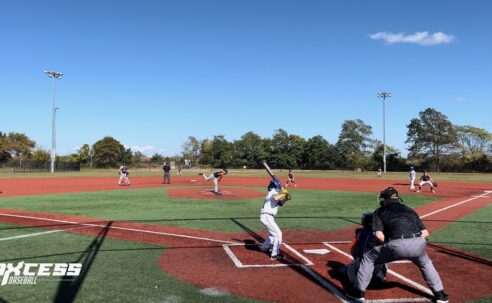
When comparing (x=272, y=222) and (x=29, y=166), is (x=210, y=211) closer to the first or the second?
(x=272, y=222)

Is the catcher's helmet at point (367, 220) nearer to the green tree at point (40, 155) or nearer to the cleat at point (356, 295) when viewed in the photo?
the cleat at point (356, 295)

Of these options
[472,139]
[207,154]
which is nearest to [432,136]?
[472,139]

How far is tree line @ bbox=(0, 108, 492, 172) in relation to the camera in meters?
87.2

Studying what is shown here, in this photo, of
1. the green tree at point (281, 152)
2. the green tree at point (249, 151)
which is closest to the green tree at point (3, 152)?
the green tree at point (249, 151)

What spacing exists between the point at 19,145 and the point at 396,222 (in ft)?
337

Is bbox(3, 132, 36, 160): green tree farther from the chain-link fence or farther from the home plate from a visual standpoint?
the home plate

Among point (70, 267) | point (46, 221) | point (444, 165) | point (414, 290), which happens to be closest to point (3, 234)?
point (46, 221)

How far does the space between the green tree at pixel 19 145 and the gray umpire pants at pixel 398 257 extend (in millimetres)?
101108

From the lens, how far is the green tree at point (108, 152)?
107 metres

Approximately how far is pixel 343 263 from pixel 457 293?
2.31m

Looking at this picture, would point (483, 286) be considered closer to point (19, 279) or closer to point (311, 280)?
point (311, 280)

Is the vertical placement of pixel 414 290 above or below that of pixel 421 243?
below

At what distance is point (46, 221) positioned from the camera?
13.6 meters

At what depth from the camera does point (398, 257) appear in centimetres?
612
